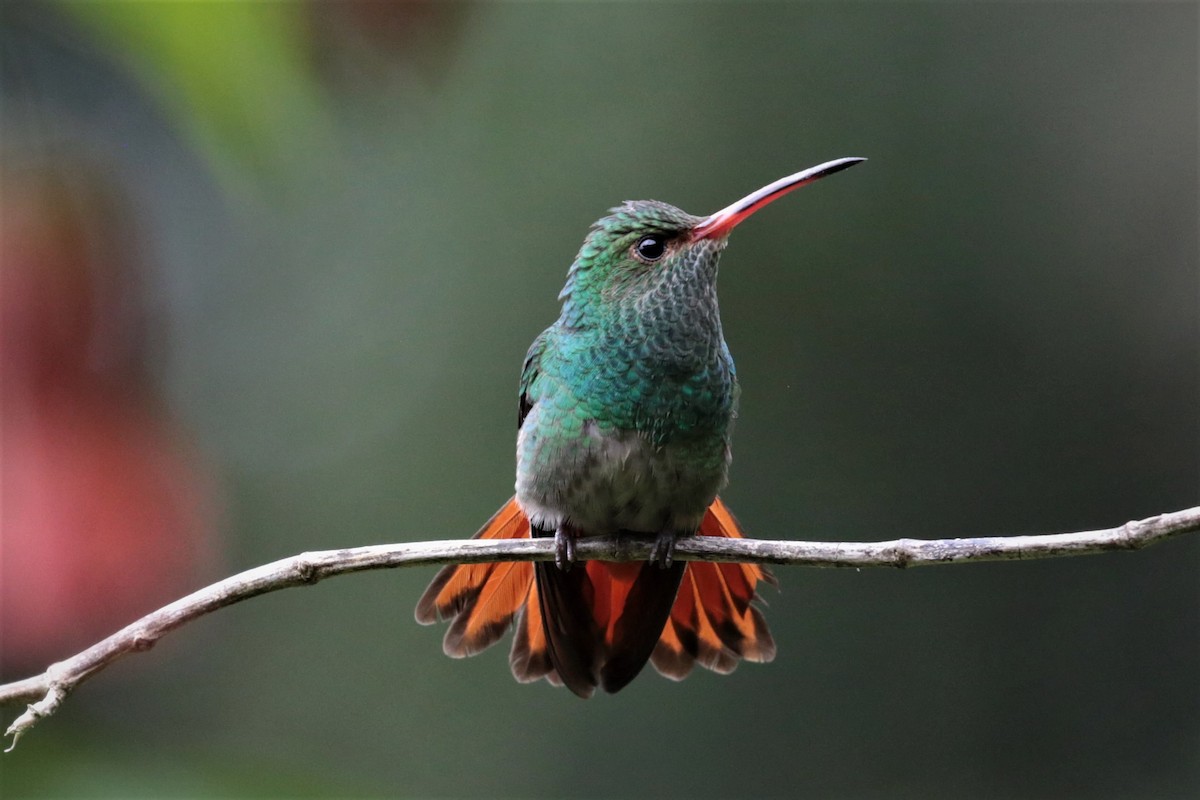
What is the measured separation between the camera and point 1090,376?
3768 millimetres

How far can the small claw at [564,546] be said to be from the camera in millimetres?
2223

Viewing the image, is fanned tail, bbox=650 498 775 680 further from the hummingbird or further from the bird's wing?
the bird's wing

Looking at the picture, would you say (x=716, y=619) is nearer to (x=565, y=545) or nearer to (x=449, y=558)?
(x=565, y=545)

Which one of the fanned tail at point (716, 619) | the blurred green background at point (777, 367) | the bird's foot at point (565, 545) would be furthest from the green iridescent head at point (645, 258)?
the blurred green background at point (777, 367)

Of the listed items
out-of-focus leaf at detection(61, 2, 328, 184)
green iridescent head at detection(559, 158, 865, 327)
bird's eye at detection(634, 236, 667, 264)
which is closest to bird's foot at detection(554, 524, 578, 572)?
green iridescent head at detection(559, 158, 865, 327)

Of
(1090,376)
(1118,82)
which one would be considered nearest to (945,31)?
(1118,82)

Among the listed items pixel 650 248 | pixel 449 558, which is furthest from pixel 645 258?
pixel 449 558

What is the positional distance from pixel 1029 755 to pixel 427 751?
2035 mm

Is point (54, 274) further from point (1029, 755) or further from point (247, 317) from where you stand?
point (1029, 755)

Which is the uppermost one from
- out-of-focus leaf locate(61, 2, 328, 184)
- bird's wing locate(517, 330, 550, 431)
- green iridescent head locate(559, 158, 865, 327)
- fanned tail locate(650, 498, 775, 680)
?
out-of-focus leaf locate(61, 2, 328, 184)

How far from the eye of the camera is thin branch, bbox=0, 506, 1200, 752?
4.91 feet

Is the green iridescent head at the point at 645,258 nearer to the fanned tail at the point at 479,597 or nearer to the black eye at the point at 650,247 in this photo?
the black eye at the point at 650,247

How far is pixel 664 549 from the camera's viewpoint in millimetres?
2254

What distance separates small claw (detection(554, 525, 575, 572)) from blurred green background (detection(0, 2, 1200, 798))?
104 centimetres
